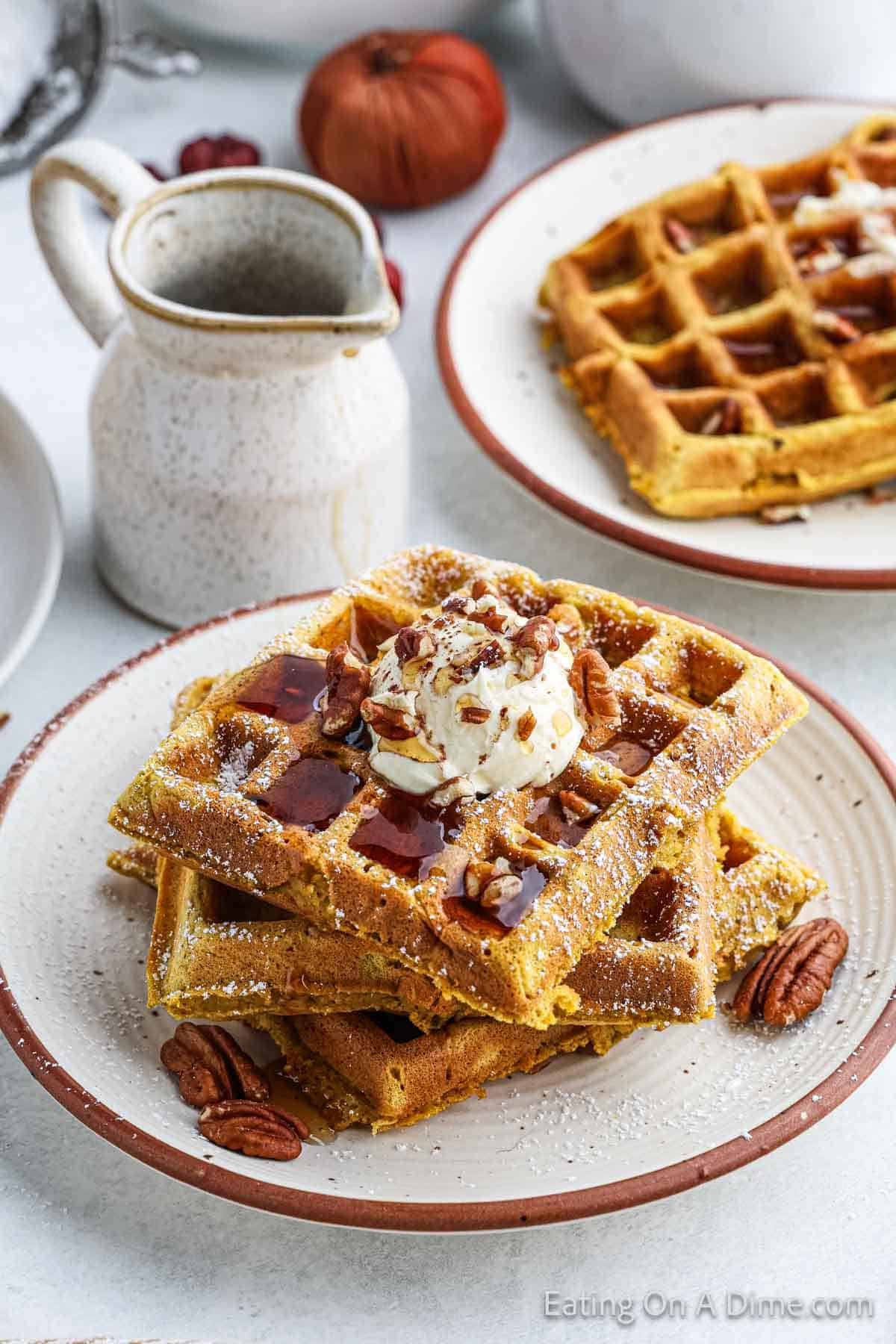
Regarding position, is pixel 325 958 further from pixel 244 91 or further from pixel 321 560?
pixel 244 91

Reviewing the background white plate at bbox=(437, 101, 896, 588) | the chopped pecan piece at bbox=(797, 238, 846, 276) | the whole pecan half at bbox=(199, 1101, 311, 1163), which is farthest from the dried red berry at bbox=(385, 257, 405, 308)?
the whole pecan half at bbox=(199, 1101, 311, 1163)

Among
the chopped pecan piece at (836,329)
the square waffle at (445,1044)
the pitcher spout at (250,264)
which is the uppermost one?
the pitcher spout at (250,264)

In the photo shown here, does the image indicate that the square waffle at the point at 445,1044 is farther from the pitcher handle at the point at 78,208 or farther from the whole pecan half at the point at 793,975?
the pitcher handle at the point at 78,208

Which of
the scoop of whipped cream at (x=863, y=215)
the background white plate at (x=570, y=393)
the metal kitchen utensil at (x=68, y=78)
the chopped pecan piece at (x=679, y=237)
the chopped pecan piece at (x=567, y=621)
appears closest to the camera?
the chopped pecan piece at (x=567, y=621)

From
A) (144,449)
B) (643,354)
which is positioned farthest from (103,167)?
(643,354)

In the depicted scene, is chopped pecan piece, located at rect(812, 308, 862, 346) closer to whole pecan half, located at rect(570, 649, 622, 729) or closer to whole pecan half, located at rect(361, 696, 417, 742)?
whole pecan half, located at rect(570, 649, 622, 729)

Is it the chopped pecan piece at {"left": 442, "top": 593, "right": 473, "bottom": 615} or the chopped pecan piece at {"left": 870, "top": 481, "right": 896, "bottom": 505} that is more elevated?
the chopped pecan piece at {"left": 442, "top": 593, "right": 473, "bottom": 615}

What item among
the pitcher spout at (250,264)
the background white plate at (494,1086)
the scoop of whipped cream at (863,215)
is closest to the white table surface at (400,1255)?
the background white plate at (494,1086)
